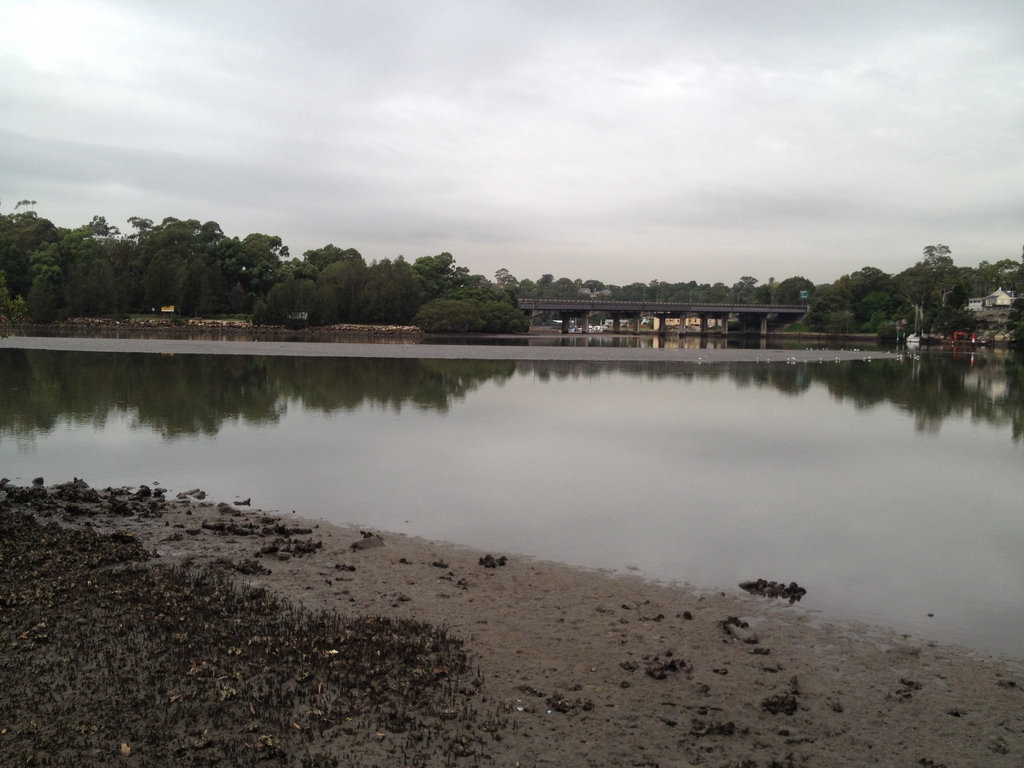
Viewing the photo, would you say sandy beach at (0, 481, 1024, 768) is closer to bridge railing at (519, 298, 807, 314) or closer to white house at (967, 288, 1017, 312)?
white house at (967, 288, 1017, 312)

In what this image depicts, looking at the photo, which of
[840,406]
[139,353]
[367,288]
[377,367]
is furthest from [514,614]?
[367,288]

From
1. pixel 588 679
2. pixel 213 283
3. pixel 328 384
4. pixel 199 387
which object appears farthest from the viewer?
pixel 213 283

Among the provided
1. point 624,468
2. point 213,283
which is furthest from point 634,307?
point 624,468

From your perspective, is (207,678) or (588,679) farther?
(588,679)

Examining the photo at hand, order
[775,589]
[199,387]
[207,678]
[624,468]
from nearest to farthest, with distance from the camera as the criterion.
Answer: [207,678] → [775,589] → [624,468] → [199,387]

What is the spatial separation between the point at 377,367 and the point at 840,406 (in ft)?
84.5

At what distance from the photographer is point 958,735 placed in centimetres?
668

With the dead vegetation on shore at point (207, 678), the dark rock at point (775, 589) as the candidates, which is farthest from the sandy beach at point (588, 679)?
the dark rock at point (775, 589)

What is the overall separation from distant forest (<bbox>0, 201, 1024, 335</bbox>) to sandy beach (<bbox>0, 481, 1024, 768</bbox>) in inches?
4028

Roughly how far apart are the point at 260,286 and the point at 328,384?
94628mm

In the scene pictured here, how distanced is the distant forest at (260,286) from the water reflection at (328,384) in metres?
59.9

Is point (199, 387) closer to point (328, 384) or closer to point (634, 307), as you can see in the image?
point (328, 384)

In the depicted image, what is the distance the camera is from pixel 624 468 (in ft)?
59.8

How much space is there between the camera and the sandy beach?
6016 mm
